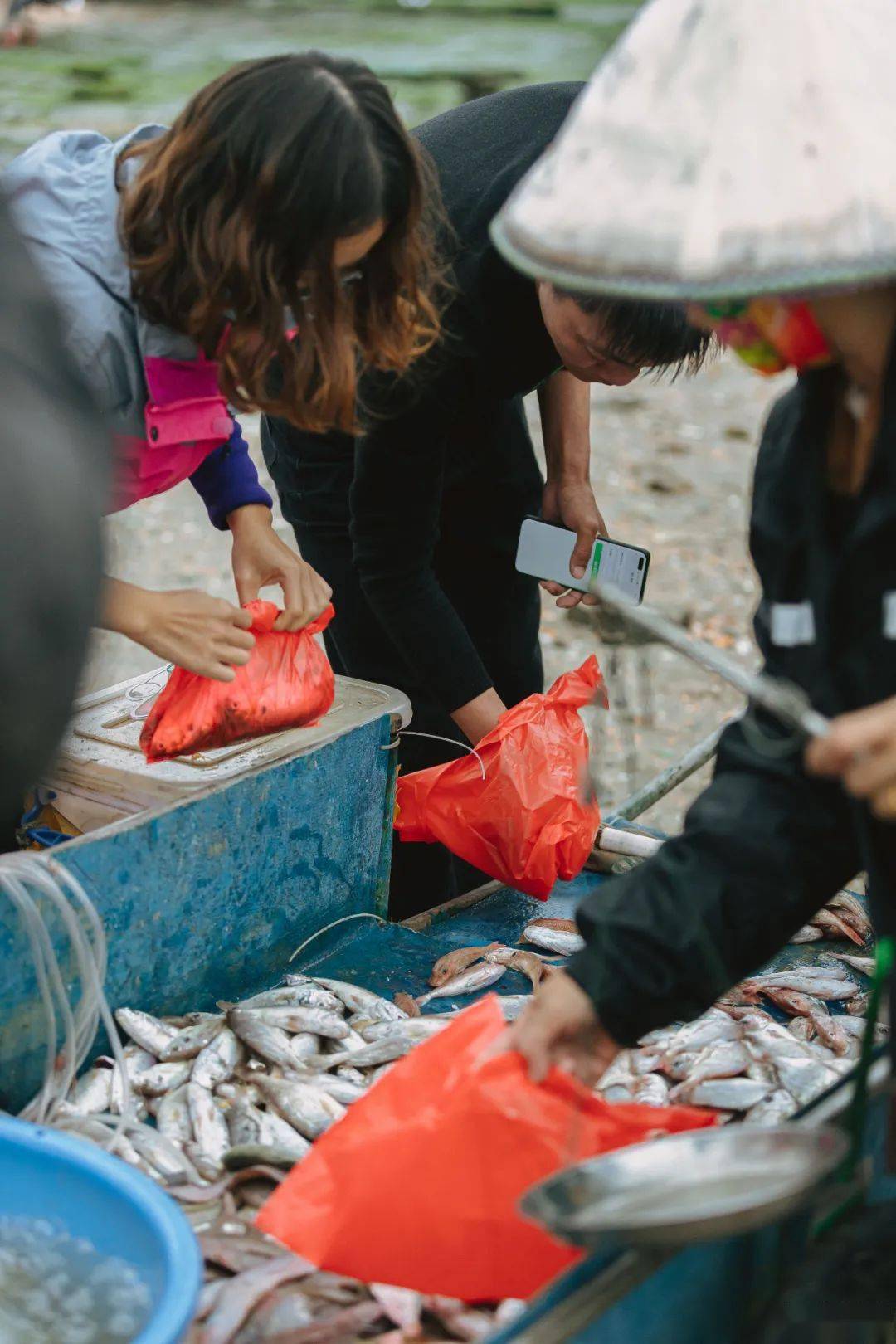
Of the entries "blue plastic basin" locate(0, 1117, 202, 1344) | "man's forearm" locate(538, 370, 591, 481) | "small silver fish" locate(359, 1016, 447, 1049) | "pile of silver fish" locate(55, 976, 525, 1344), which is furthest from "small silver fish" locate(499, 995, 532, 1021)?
"man's forearm" locate(538, 370, 591, 481)

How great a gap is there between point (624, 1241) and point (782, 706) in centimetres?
53

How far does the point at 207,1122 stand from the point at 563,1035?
0.85 m

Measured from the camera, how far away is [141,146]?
2.31 m

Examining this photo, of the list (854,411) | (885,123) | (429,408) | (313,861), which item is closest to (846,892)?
(313,861)

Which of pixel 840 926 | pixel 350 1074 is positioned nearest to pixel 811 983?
pixel 840 926

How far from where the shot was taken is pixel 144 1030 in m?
2.51

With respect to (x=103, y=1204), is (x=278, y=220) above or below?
above

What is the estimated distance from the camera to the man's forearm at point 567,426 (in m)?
3.42

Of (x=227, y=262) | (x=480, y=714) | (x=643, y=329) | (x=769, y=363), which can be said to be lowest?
(x=480, y=714)

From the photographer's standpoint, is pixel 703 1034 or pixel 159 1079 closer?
pixel 159 1079

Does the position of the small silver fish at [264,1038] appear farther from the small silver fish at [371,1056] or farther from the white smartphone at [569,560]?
the white smartphone at [569,560]

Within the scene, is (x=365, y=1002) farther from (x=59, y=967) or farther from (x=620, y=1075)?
(x=59, y=967)

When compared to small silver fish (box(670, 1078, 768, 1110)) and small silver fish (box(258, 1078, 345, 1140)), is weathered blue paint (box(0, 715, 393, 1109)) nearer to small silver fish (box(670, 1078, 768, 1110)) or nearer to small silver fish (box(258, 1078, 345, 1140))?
small silver fish (box(258, 1078, 345, 1140))

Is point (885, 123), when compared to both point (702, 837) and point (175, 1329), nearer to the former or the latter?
point (702, 837)
